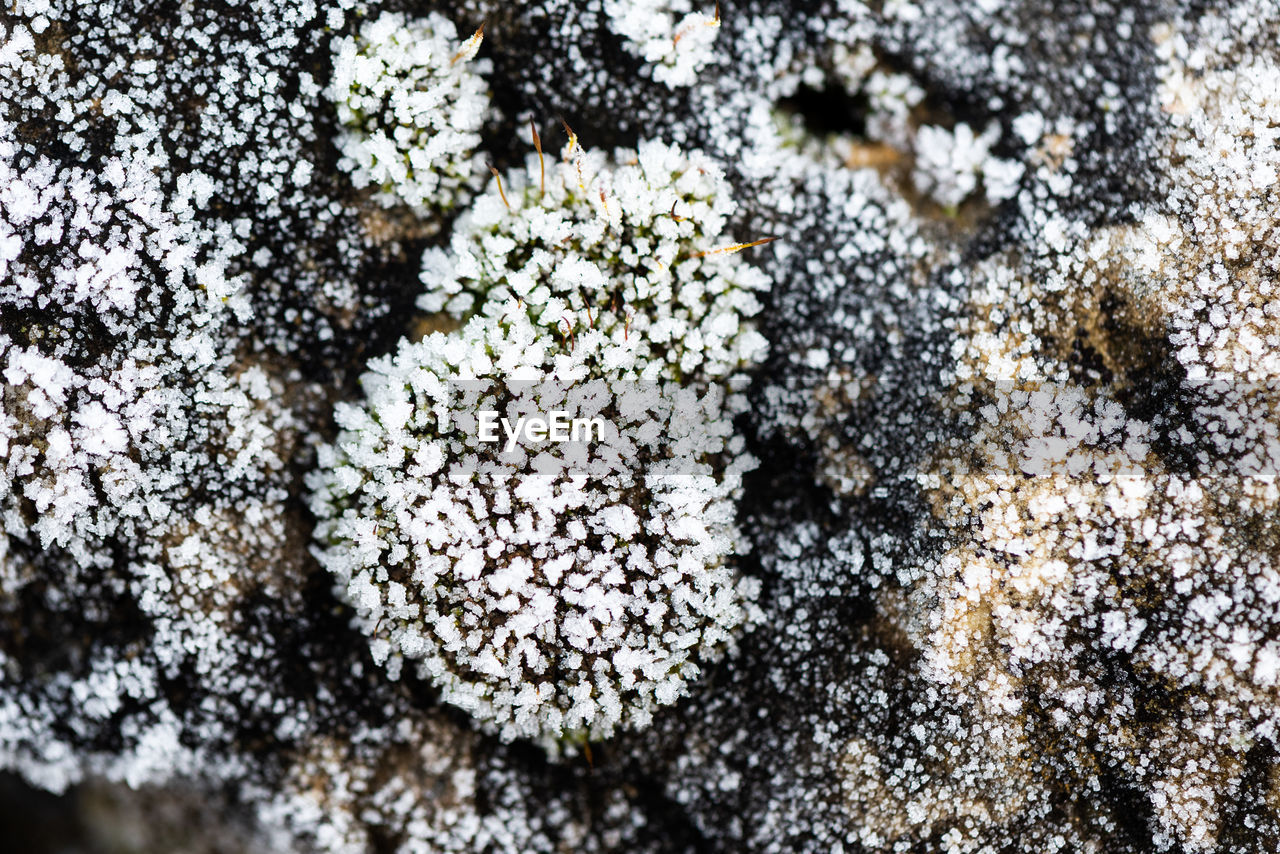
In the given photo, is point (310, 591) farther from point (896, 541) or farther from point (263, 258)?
point (896, 541)

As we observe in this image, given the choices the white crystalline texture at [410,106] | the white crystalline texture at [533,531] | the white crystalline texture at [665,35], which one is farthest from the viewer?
the white crystalline texture at [665,35]

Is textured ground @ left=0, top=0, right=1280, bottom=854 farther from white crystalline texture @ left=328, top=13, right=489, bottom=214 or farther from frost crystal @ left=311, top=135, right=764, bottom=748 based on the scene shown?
frost crystal @ left=311, top=135, right=764, bottom=748

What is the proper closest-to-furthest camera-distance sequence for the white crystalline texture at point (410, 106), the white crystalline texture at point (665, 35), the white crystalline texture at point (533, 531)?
1. the white crystalline texture at point (533, 531)
2. the white crystalline texture at point (410, 106)
3. the white crystalline texture at point (665, 35)

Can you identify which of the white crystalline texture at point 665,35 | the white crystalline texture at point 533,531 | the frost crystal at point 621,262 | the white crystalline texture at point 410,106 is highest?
the white crystalline texture at point 665,35

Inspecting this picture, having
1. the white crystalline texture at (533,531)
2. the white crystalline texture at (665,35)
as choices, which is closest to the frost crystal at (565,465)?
the white crystalline texture at (533,531)

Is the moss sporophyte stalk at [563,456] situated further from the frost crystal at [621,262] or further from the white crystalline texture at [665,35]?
the white crystalline texture at [665,35]
